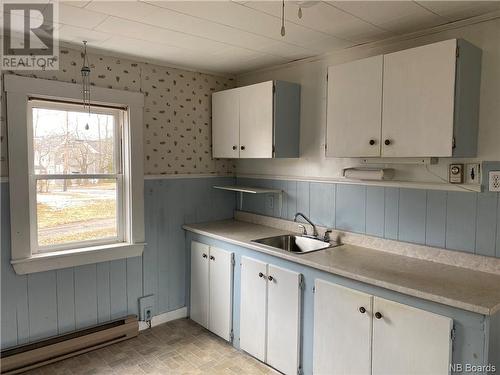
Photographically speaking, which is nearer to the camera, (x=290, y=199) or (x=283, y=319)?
(x=283, y=319)

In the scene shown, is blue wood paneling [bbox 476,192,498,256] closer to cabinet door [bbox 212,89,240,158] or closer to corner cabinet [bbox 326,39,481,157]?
corner cabinet [bbox 326,39,481,157]

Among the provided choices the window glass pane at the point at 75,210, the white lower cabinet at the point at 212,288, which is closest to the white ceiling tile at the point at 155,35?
the window glass pane at the point at 75,210

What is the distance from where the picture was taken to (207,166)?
3.70m

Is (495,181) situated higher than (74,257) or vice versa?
(495,181)

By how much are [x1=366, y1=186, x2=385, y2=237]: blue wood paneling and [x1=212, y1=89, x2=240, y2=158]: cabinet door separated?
1259 mm

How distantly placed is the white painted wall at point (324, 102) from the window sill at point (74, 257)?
1370 millimetres

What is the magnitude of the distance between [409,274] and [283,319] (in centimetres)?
92

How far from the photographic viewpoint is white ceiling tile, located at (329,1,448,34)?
196 cm

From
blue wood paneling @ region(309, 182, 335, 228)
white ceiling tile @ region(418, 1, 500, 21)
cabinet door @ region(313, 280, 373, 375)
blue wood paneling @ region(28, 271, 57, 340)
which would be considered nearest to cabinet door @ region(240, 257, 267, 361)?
cabinet door @ region(313, 280, 373, 375)

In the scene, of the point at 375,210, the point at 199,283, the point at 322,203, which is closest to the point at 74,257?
the point at 199,283

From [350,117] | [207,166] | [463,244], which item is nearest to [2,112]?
[207,166]

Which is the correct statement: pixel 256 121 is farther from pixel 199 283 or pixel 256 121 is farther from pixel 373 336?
pixel 373 336

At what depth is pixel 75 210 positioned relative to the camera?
3.00 m

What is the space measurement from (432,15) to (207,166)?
7.57ft
